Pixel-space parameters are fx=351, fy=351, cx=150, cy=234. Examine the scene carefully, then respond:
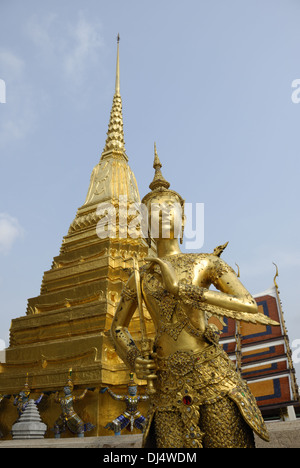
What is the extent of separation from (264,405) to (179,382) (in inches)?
355

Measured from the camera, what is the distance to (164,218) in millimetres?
3375

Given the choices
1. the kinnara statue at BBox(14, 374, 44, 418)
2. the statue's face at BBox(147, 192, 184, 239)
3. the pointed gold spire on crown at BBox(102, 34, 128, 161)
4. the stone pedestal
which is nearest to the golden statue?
the statue's face at BBox(147, 192, 184, 239)

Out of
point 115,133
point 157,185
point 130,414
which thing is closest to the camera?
point 157,185

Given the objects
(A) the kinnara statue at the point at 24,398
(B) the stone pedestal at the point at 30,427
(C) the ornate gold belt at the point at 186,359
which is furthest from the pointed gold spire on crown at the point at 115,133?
(C) the ornate gold belt at the point at 186,359

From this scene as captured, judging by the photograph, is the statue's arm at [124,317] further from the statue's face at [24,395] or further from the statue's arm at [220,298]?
the statue's face at [24,395]

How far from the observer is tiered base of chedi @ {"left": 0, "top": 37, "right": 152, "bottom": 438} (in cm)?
892

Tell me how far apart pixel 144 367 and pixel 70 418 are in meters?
6.60

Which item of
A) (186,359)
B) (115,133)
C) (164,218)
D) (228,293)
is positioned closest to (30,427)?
(186,359)

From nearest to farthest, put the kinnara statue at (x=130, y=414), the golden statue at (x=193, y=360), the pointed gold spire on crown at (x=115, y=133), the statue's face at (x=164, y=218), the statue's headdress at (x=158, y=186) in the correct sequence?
the golden statue at (x=193, y=360)
the statue's face at (x=164, y=218)
the statue's headdress at (x=158, y=186)
the kinnara statue at (x=130, y=414)
the pointed gold spire on crown at (x=115, y=133)

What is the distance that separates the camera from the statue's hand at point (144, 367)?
266cm

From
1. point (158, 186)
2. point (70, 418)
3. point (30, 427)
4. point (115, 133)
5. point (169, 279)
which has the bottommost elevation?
point (30, 427)

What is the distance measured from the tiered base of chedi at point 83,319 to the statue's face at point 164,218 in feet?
18.9

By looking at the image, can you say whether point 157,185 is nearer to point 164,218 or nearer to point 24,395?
point 164,218

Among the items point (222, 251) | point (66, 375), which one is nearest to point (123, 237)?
point (66, 375)
